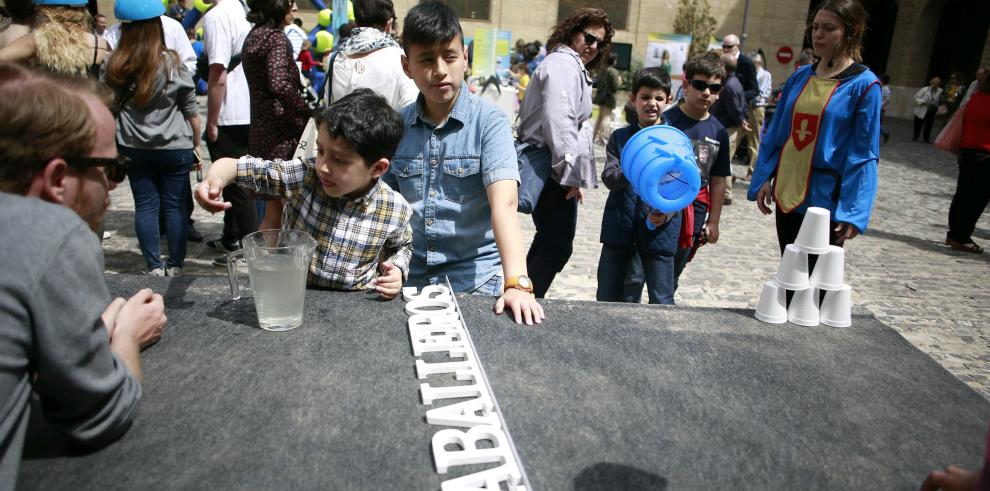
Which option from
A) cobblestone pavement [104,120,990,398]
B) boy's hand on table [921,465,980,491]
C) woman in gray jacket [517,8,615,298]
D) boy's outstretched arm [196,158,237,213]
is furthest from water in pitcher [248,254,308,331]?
cobblestone pavement [104,120,990,398]

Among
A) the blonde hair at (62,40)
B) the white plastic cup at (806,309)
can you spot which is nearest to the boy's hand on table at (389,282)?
the white plastic cup at (806,309)

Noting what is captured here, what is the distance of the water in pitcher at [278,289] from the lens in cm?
151

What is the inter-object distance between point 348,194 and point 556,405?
0.93 metres

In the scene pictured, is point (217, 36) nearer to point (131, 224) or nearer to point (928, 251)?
point (131, 224)

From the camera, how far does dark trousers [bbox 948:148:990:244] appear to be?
581 centimetres

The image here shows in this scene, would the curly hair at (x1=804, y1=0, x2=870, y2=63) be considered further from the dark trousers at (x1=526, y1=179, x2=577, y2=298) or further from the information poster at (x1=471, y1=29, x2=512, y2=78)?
the information poster at (x1=471, y1=29, x2=512, y2=78)

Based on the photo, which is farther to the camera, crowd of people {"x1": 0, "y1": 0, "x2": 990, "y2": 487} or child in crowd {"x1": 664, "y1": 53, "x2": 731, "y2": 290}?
child in crowd {"x1": 664, "y1": 53, "x2": 731, "y2": 290}

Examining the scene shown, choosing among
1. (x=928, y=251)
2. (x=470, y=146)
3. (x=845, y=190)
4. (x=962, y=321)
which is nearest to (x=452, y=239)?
(x=470, y=146)

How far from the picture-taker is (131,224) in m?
5.36

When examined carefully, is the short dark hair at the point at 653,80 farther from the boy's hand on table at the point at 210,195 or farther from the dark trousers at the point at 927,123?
the dark trousers at the point at 927,123

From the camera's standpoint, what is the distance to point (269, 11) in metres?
3.74

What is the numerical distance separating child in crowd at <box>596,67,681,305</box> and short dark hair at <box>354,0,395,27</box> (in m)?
1.40

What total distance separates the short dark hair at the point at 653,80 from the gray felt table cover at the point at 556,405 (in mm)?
1565

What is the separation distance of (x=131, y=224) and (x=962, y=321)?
20.3 ft
